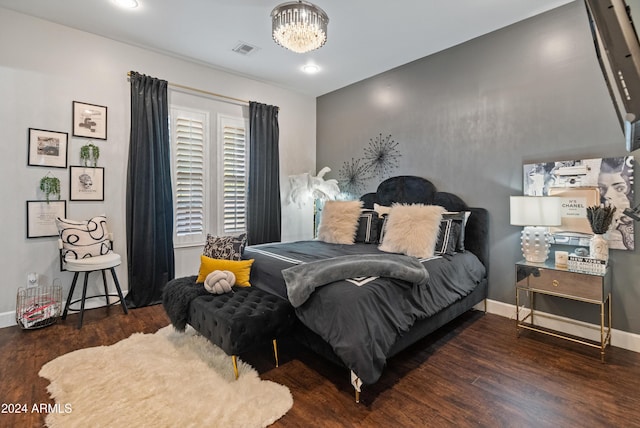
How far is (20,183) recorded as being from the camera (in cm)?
291

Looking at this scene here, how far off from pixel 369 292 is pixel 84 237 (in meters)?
2.86

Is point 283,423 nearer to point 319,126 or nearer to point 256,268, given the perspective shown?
point 256,268

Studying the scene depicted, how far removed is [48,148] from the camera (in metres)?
3.03

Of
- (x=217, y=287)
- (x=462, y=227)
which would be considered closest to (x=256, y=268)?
(x=217, y=287)

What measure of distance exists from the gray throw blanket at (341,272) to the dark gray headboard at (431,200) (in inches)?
53.7

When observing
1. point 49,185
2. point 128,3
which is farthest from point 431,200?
point 49,185

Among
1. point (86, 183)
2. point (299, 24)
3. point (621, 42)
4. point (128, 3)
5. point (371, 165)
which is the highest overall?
point (128, 3)

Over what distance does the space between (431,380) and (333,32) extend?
Answer: 326 centimetres

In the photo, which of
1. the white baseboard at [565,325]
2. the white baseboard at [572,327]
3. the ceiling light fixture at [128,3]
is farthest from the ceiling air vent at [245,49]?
the white baseboard at [572,327]

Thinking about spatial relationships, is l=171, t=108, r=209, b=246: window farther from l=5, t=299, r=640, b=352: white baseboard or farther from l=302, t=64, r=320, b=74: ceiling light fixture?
l=302, t=64, r=320, b=74: ceiling light fixture

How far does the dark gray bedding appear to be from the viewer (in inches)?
69.3

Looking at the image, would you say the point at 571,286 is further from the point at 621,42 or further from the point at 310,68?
the point at 310,68

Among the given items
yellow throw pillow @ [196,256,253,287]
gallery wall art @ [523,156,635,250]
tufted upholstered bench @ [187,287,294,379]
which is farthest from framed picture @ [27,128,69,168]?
gallery wall art @ [523,156,635,250]

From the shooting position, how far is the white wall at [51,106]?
286cm
